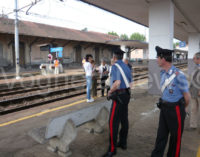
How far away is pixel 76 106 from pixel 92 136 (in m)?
2.55

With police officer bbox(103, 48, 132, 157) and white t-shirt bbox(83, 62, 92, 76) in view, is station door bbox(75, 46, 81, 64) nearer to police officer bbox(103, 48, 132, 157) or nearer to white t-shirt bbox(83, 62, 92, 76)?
white t-shirt bbox(83, 62, 92, 76)

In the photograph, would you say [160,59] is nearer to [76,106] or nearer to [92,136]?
[92,136]

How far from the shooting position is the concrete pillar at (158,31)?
22.1 feet

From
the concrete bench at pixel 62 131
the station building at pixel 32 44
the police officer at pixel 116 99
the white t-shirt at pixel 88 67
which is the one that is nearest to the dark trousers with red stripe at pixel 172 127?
the police officer at pixel 116 99

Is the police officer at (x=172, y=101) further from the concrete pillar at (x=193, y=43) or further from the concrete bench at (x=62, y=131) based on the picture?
the concrete pillar at (x=193, y=43)

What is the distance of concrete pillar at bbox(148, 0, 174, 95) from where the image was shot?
675 cm

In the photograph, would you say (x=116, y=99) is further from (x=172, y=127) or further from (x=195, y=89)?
(x=195, y=89)

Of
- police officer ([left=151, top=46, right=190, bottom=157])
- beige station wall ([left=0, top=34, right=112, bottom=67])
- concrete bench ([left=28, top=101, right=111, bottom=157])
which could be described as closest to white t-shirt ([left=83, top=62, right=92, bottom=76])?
concrete bench ([left=28, top=101, right=111, bottom=157])

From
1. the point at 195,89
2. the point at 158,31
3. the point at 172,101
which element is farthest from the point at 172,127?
the point at 158,31

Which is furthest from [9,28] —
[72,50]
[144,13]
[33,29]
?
[144,13]

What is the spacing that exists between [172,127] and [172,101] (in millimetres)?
380

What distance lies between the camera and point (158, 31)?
698 cm

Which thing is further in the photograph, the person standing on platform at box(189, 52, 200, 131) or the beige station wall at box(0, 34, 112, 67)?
the beige station wall at box(0, 34, 112, 67)

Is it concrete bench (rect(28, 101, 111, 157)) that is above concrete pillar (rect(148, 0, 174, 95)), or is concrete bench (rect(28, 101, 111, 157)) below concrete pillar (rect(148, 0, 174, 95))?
below
